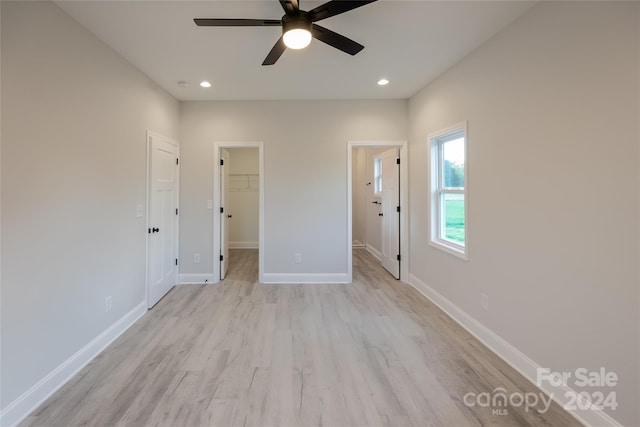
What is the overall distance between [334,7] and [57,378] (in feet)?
10.0

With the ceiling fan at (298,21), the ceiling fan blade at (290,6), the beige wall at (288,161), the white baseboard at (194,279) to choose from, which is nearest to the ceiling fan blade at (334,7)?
the ceiling fan at (298,21)

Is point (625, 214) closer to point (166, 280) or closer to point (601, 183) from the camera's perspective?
point (601, 183)

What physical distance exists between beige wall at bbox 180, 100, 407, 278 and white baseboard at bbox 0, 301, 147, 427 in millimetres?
1545

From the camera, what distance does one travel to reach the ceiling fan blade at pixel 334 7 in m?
1.58

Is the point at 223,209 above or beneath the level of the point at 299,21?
beneath

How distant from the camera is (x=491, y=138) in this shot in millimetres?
2355

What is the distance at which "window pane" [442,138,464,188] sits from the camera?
2.97 m

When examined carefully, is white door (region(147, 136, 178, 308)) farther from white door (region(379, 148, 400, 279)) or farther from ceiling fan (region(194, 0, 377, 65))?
white door (region(379, 148, 400, 279))

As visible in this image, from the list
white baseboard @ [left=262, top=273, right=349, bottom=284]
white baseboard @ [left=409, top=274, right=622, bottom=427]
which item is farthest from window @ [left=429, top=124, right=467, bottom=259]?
white baseboard @ [left=262, top=273, right=349, bottom=284]

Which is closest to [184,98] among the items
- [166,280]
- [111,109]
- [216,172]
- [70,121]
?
[216,172]

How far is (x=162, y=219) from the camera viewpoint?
3475 millimetres

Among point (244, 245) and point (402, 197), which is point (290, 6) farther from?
point (244, 245)

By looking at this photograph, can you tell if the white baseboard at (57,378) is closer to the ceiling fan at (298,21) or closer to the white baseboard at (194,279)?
the white baseboard at (194,279)

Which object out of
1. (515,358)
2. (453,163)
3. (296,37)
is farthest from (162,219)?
(515,358)
